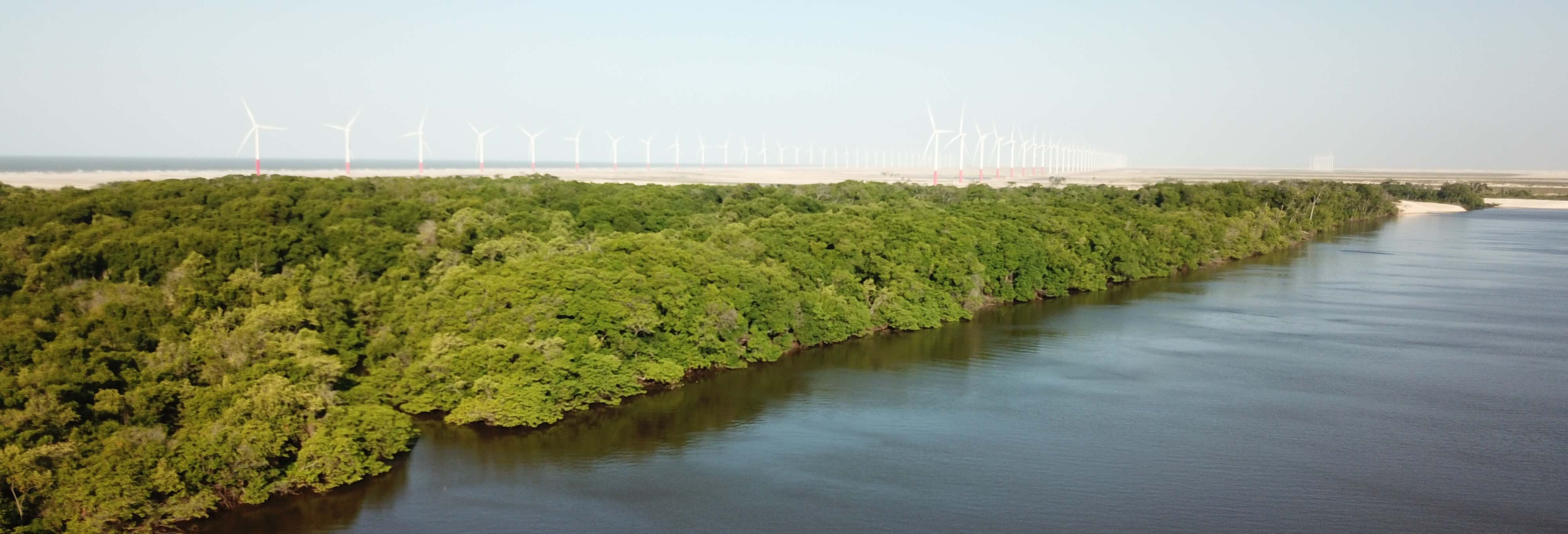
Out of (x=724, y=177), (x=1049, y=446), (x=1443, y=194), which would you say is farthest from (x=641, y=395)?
(x=1443, y=194)

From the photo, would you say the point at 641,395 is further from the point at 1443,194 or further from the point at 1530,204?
the point at 1530,204

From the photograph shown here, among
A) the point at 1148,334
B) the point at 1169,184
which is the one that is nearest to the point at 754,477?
the point at 1148,334

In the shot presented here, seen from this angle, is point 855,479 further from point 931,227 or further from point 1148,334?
point 931,227

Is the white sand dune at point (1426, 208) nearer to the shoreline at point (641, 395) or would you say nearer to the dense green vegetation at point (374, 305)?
the dense green vegetation at point (374, 305)

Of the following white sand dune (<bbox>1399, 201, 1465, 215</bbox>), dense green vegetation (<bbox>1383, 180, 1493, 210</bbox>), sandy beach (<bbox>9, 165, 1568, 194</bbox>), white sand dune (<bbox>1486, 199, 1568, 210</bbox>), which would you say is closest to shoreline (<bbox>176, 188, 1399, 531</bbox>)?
sandy beach (<bbox>9, 165, 1568, 194</bbox>)

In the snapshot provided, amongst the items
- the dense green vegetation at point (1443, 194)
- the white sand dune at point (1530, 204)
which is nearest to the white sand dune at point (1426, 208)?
the dense green vegetation at point (1443, 194)
